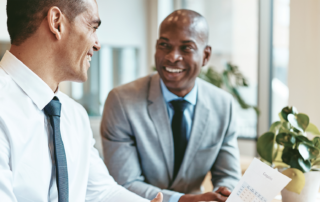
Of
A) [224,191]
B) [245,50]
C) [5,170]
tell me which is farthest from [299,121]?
[245,50]

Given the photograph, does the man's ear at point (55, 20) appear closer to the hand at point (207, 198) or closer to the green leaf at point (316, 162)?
the hand at point (207, 198)

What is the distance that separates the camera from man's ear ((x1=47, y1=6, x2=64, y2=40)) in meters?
1.01

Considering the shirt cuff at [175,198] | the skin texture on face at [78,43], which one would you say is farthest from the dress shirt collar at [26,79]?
the shirt cuff at [175,198]

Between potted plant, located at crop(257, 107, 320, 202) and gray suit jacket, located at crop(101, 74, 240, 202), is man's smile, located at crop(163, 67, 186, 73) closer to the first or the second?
gray suit jacket, located at crop(101, 74, 240, 202)

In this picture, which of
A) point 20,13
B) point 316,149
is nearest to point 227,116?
point 316,149

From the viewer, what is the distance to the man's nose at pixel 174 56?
154 centimetres

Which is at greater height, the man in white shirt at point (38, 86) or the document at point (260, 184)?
the man in white shirt at point (38, 86)

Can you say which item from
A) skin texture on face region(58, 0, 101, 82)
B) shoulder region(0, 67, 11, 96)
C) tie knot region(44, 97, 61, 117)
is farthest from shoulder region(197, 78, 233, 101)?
shoulder region(0, 67, 11, 96)

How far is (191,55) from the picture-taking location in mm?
1567

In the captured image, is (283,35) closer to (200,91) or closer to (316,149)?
(200,91)

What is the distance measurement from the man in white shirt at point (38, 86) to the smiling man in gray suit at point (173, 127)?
52 centimetres

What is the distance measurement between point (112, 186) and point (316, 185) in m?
0.82

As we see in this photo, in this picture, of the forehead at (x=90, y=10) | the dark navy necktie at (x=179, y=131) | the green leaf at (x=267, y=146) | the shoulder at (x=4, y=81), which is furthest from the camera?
the dark navy necktie at (x=179, y=131)

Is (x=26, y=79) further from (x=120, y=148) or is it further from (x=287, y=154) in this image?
(x=287, y=154)
